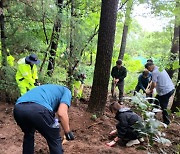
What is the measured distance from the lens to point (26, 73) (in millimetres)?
6516

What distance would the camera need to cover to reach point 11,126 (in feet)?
20.0

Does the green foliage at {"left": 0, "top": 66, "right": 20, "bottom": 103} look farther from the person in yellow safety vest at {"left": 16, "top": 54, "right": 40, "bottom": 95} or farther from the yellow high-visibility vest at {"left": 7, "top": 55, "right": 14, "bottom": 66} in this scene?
the person in yellow safety vest at {"left": 16, "top": 54, "right": 40, "bottom": 95}

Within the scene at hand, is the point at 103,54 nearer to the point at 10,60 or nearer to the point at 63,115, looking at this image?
the point at 10,60

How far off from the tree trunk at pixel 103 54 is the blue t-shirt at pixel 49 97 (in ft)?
9.32

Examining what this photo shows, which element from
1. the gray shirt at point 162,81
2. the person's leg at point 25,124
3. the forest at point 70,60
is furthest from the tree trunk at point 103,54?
the person's leg at point 25,124

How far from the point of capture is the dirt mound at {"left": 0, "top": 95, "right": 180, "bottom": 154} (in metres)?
4.91

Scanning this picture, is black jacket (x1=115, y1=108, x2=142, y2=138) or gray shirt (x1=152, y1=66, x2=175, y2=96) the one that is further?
gray shirt (x1=152, y1=66, x2=175, y2=96)

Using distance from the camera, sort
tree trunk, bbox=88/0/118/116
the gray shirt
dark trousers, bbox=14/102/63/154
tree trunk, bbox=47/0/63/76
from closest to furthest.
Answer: dark trousers, bbox=14/102/63/154, tree trunk, bbox=88/0/118/116, the gray shirt, tree trunk, bbox=47/0/63/76

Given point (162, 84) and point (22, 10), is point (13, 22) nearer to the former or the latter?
point (22, 10)

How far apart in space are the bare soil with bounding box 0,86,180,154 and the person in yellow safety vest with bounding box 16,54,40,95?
2.64 feet

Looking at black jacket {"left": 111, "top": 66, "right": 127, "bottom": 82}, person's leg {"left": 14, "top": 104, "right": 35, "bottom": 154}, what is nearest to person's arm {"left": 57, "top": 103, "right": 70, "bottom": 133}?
person's leg {"left": 14, "top": 104, "right": 35, "bottom": 154}

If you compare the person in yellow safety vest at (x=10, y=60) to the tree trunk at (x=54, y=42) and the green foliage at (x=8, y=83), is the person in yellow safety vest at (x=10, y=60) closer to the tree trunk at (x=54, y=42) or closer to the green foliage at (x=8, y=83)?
the green foliage at (x=8, y=83)

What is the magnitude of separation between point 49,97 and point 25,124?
0.47 metres

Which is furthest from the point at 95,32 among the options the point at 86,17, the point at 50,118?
the point at 50,118
